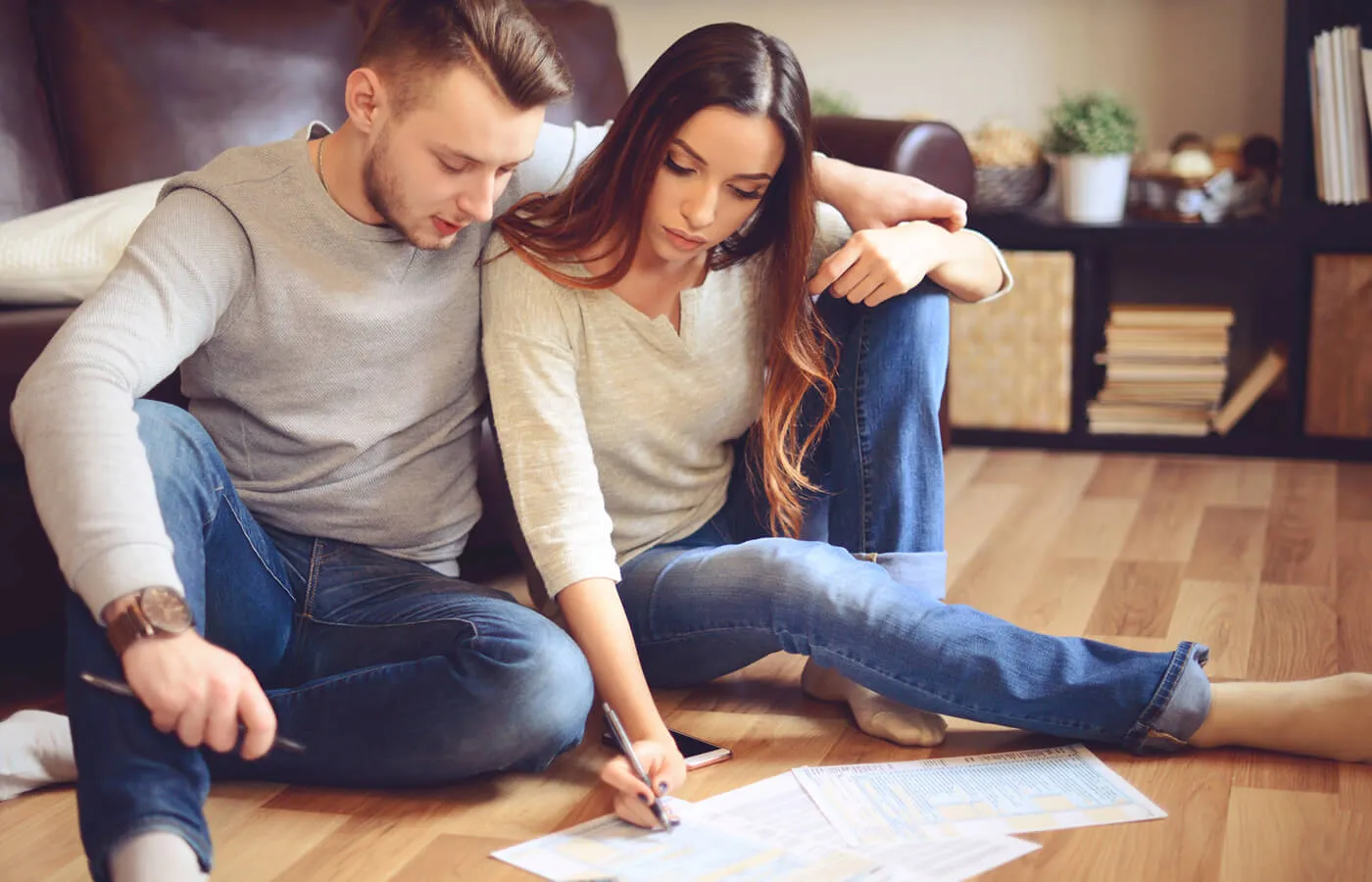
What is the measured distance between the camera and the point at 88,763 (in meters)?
1.13

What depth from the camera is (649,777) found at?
4.26 feet

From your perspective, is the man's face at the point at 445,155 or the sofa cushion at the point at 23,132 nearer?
the man's face at the point at 445,155

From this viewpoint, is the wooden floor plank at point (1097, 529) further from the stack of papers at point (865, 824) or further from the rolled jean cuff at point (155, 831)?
the rolled jean cuff at point (155, 831)

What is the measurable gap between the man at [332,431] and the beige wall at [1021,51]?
6.01ft

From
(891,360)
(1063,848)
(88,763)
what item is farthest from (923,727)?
(88,763)

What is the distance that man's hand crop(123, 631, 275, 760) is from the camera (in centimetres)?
108

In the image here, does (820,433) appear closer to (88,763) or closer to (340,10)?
(88,763)

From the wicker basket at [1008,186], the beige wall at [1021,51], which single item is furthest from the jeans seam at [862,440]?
the beige wall at [1021,51]

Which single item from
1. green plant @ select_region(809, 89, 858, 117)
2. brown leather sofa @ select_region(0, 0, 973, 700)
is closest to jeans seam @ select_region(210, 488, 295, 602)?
brown leather sofa @ select_region(0, 0, 973, 700)

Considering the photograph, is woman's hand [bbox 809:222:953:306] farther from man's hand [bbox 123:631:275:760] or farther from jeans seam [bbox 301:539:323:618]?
man's hand [bbox 123:631:275:760]

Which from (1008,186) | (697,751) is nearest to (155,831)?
(697,751)

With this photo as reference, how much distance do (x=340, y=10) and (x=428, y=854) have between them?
165cm

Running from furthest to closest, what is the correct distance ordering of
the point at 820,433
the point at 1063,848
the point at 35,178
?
the point at 35,178, the point at 820,433, the point at 1063,848

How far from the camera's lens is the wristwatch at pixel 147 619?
1079mm
